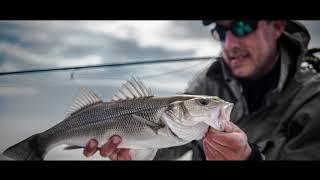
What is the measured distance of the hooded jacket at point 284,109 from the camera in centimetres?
412

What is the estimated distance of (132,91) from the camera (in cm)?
418

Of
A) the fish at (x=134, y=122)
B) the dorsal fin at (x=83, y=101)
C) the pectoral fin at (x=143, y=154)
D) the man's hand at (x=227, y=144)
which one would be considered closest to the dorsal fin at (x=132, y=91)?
the fish at (x=134, y=122)

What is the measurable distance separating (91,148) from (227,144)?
43.6 inches

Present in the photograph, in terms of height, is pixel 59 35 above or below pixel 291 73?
above

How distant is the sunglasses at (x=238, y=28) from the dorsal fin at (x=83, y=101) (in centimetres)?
114

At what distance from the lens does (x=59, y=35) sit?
4.36 metres

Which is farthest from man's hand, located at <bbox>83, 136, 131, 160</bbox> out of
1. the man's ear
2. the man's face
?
the man's ear

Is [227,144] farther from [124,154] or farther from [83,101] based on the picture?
[83,101]

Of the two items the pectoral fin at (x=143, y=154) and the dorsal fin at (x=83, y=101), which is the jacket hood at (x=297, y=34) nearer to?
the pectoral fin at (x=143, y=154)

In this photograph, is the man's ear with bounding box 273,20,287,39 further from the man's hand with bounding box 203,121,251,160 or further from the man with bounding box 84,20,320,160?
the man's hand with bounding box 203,121,251,160

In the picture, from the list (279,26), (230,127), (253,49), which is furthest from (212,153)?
(279,26)
